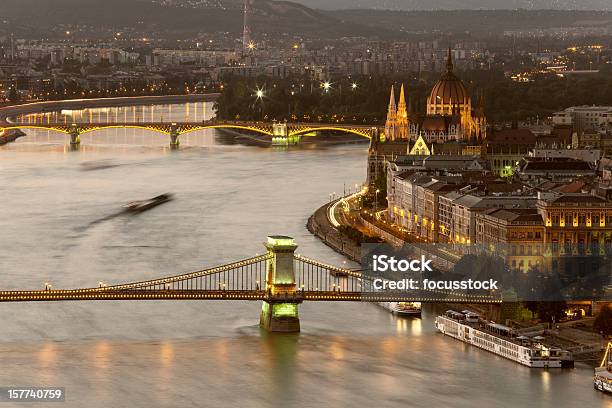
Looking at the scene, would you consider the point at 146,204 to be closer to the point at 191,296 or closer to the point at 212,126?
the point at 191,296

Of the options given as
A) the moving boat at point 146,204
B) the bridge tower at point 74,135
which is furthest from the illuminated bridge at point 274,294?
the bridge tower at point 74,135

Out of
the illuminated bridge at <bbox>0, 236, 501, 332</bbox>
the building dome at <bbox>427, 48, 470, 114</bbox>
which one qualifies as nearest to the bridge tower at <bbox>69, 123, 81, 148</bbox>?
the building dome at <bbox>427, 48, 470, 114</bbox>

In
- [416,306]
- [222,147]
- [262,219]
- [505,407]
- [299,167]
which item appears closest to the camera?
[505,407]

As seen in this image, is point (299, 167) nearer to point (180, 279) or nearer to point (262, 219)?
point (262, 219)

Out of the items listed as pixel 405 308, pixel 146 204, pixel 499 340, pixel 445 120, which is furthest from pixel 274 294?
pixel 445 120

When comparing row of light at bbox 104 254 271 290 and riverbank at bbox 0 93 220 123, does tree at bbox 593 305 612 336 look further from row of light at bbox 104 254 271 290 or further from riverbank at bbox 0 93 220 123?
riverbank at bbox 0 93 220 123

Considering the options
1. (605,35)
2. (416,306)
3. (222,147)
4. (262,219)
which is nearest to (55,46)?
(605,35)
